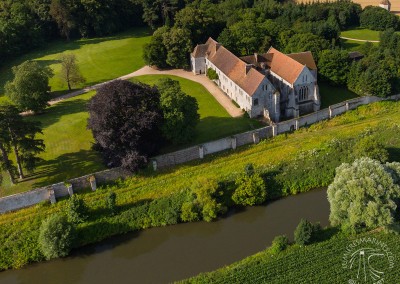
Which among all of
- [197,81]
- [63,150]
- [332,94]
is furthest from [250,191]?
[197,81]

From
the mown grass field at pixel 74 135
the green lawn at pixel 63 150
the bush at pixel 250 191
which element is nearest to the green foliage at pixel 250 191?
the bush at pixel 250 191

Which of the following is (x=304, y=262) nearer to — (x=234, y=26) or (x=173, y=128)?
(x=173, y=128)

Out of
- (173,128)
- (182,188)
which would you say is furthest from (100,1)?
(182,188)

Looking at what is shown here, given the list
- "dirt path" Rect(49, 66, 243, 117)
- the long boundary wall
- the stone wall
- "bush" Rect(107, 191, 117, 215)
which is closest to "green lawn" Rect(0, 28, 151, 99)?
"dirt path" Rect(49, 66, 243, 117)

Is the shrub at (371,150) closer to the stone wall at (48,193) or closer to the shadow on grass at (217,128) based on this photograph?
the shadow on grass at (217,128)

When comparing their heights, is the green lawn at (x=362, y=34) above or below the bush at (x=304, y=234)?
above

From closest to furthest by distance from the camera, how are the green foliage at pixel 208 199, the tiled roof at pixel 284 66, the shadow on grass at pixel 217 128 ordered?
the green foliage at pixel 208 199
the shadow on grass at pixel 217 128
the tiled roof at pixel 284 66
